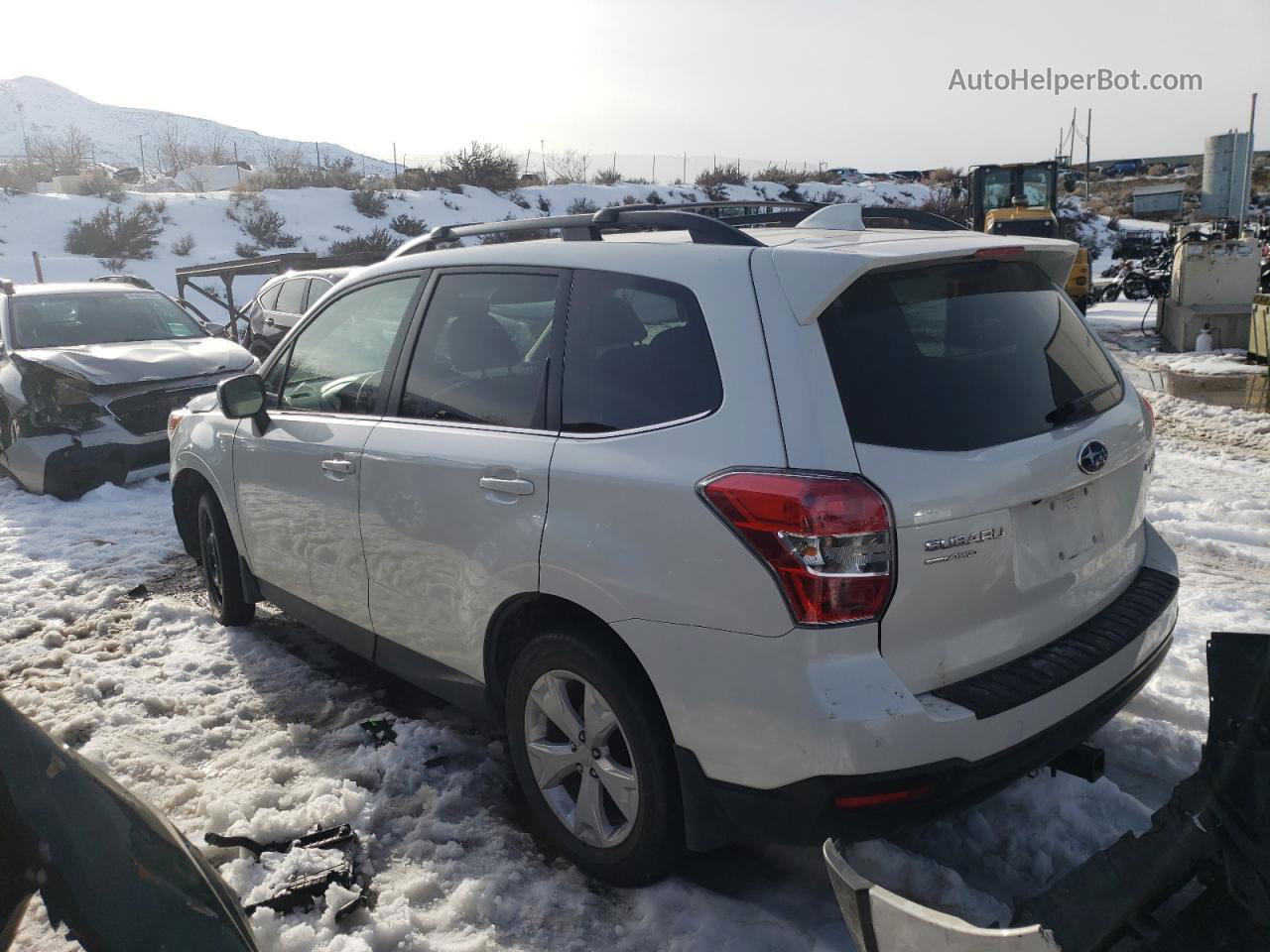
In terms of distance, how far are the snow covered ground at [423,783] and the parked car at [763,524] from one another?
0.79 feet

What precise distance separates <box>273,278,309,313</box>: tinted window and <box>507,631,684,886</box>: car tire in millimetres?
10457

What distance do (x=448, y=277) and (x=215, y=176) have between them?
4384cm

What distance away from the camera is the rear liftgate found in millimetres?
1940

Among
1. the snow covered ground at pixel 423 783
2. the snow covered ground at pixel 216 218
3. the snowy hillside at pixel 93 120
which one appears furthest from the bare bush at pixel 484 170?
the snowy hillside at pixel 93 120

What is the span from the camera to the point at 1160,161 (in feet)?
210

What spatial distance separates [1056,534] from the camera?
2650 millimetres

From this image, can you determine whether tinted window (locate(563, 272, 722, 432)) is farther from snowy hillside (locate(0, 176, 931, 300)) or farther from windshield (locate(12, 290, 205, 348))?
snowy hillside (locate(0, 176, 931, 300))

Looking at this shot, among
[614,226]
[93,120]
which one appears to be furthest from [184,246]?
[93,120]

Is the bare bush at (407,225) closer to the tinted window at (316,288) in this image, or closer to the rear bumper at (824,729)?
the tinted window at (316,288)

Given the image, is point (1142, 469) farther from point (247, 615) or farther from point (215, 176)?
point (215, 176)

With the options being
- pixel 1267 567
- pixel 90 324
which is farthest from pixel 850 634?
pixel 90 324

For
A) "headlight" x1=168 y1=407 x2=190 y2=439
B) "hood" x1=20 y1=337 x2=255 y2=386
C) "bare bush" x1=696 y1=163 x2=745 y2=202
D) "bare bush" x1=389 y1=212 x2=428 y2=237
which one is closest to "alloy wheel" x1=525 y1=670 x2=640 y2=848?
"headlight" x1=168 y1=407 x2=190 y2=439

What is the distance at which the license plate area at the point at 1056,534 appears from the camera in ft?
8.36

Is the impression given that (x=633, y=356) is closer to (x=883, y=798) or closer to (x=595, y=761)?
(x=595, y=761)
